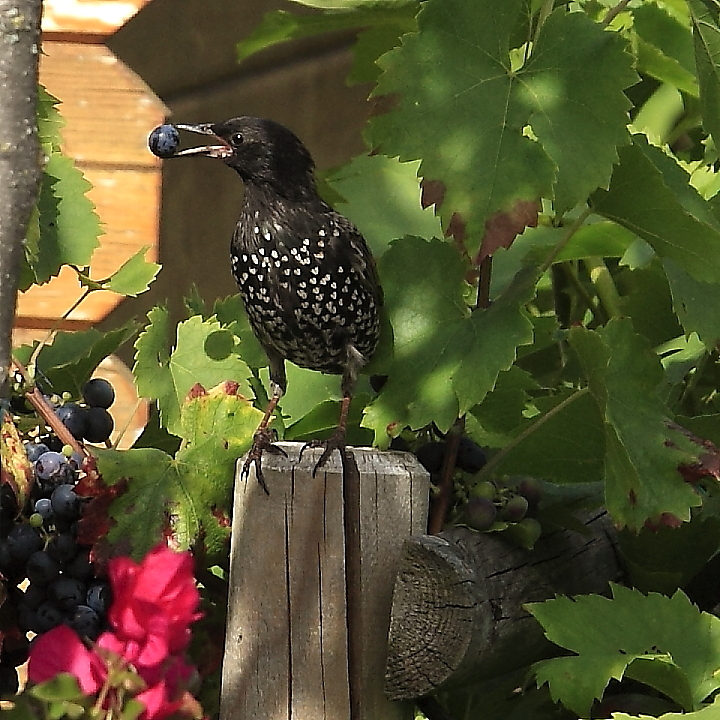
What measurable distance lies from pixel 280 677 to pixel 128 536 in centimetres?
16

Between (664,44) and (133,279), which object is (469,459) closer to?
(133,279)

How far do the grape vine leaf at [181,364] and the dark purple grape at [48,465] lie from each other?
208mm

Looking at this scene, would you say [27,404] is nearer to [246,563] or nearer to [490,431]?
[246,563]

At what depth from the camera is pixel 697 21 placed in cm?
101

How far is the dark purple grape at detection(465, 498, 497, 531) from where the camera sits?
36.9 inches

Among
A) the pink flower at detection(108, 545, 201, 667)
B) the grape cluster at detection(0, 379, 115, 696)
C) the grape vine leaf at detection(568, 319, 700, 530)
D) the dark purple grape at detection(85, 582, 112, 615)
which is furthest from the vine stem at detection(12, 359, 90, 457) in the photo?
the grape vine leaf at detection(568, 319, 700, 530)

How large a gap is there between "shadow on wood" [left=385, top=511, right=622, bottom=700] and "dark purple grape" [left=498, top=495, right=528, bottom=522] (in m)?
0.02

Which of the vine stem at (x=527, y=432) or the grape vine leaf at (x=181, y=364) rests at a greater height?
the vine stem at (x=527, y=432)

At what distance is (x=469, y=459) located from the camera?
1029 millimetres

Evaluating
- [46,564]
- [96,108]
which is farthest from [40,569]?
[96,108]

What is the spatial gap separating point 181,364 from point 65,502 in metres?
0.29

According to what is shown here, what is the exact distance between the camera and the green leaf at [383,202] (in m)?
1.20

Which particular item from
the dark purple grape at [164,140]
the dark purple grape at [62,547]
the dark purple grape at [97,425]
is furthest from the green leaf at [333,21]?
the dark purple grape at [62,547]

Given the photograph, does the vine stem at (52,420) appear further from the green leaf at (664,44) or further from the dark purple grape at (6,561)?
the green leaf at (664,44)
